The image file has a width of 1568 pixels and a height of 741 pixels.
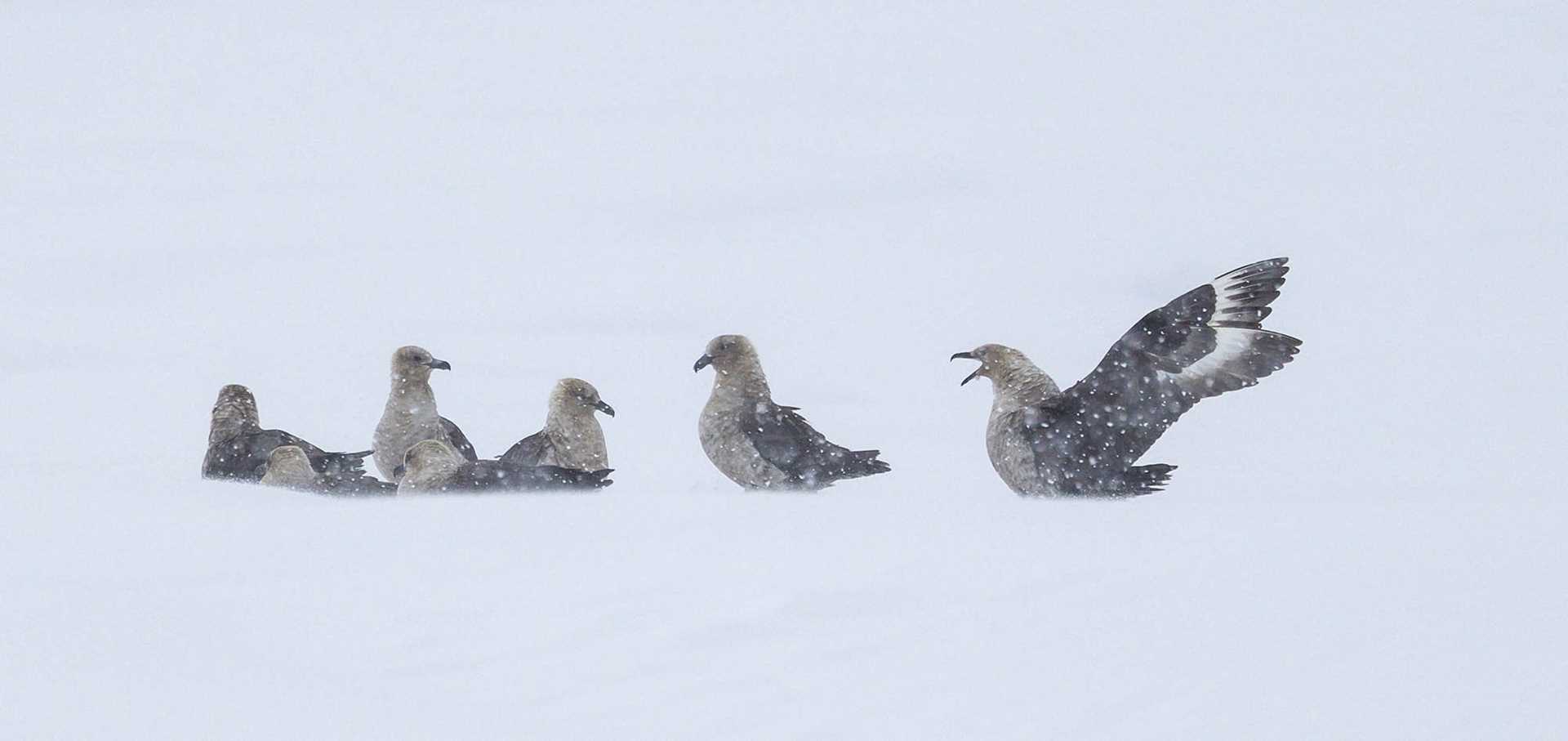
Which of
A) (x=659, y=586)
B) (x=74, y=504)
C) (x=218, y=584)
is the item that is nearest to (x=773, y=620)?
(x=659, y=586)

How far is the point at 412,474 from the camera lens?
7.85m

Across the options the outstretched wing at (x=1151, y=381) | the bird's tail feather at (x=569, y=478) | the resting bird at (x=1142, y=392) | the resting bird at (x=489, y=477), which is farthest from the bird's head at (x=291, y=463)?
the outstretched wing at (x=1151, y=381)

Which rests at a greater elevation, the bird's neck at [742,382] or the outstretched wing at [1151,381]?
Result: the bird's neck at [742,382]

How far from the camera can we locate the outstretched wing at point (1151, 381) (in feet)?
23.2

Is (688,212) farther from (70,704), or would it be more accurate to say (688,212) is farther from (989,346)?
(70,704)

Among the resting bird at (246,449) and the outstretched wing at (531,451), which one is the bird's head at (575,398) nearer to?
the outstretched wing at (531,451)

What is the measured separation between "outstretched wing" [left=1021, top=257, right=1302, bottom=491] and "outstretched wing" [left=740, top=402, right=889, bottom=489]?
43.8 inches

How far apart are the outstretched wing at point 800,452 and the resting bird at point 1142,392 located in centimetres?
89

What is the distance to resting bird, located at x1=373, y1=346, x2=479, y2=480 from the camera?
9008mm

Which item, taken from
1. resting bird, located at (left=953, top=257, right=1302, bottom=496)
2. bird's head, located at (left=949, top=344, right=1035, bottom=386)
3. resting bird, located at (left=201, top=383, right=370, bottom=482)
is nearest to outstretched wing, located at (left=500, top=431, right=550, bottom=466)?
resting bird, located at (left=201, top=383, right=370, bottom=482)

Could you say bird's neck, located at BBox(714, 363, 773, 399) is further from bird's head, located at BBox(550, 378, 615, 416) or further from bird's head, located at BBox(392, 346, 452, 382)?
bird's head, located at BBox(392, 346, 452, 382)

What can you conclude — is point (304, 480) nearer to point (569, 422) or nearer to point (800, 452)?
point (569, 422)

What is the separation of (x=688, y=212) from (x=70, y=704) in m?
17.8

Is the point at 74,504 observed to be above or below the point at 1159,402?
below
